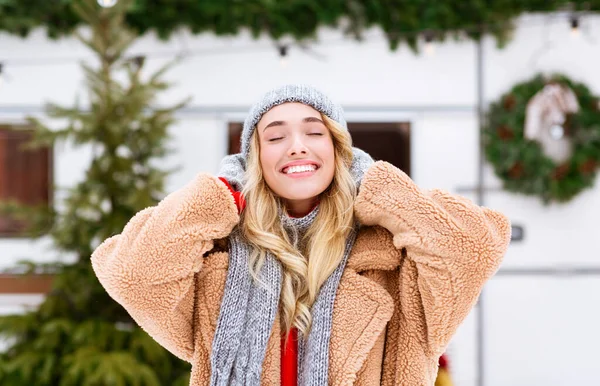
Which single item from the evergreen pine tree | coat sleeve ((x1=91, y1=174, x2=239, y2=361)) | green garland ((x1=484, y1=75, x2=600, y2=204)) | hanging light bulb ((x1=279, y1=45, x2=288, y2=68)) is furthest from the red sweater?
green garland ((x1=484, y1=75, x2=600, y2=204))

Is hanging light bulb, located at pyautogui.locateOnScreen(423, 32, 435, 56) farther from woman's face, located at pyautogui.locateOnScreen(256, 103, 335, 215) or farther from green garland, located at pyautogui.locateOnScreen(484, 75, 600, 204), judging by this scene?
woman's face, located at pyautogui.locateOnScreen(256, 103, 335, 215)

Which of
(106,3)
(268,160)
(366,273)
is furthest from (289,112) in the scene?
(106,3)

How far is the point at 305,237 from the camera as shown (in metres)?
1.66

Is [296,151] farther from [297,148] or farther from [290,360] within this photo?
[290,360]

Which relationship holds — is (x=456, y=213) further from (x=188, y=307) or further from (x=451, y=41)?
(x=451, y=41)

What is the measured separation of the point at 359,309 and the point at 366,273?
12 centimetres

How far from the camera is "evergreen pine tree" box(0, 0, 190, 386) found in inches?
135

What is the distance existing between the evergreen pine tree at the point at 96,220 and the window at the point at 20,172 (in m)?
1.02

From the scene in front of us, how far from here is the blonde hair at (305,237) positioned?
1566 millimetres

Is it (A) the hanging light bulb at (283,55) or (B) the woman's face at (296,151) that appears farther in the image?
(A) the hanging light bulb at (283,55)

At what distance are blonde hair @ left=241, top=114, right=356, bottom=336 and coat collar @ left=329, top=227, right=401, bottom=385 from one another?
6 cm

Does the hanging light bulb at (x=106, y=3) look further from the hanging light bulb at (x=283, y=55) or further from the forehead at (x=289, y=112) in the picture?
the forehead at (x=289, y=112)

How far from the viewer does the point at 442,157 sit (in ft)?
15.1

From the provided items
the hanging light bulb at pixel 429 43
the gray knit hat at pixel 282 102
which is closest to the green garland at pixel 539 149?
the hanging light bulb at pixel 429 43
